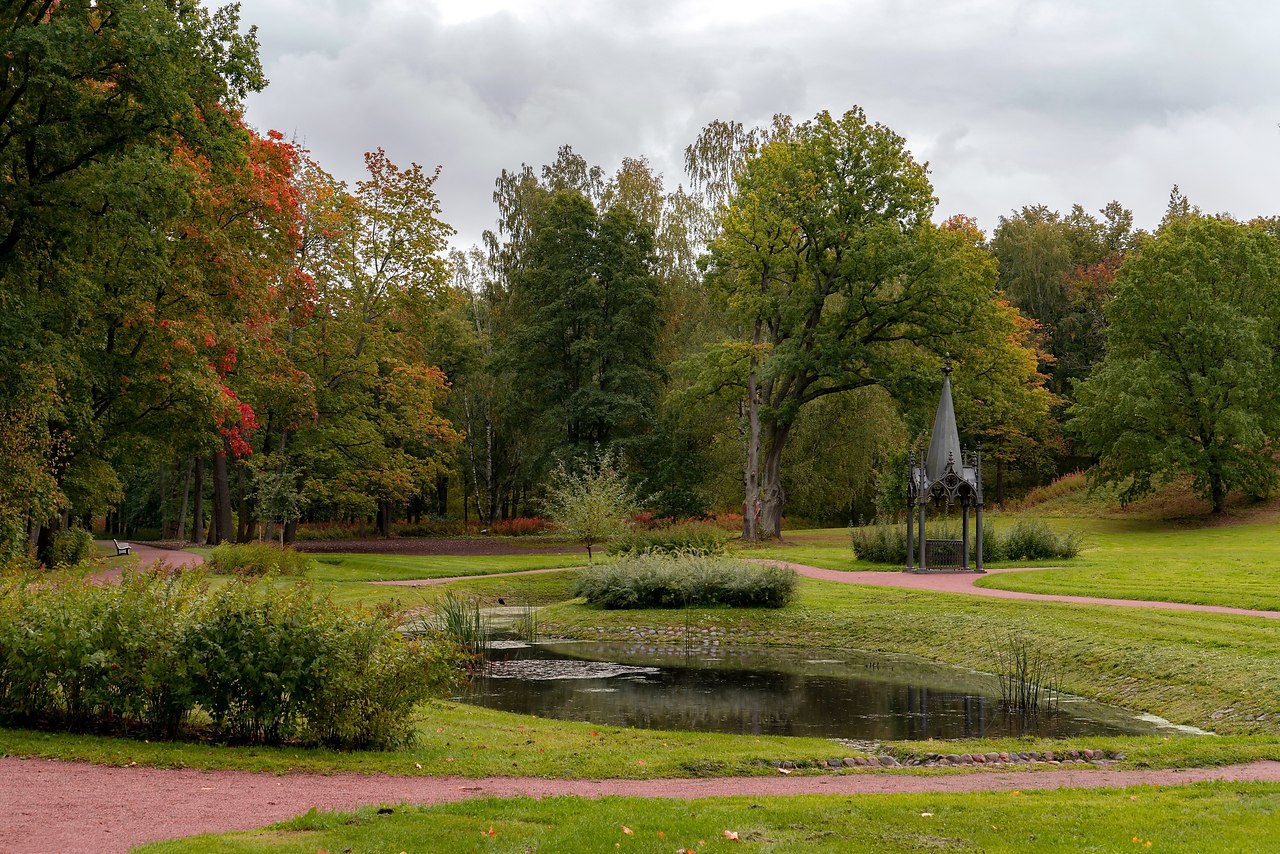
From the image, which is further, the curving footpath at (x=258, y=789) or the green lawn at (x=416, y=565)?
the green lawn at (x=416, y=565)

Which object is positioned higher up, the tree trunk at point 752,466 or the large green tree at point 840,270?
the large green tree at point 840,270

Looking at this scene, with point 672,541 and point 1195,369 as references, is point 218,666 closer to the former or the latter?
point 672,541

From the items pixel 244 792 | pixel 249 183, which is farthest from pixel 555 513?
pixel 244 792

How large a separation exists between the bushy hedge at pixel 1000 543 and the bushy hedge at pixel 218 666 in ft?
74.0

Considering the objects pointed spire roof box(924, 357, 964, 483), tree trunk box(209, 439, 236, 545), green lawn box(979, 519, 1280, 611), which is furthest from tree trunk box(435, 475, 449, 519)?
pointed spire roof box(924, 357, 964, 483)

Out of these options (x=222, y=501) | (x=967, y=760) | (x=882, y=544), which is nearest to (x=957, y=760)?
(x=967, y=760)

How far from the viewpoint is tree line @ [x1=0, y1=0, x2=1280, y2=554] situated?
18906mm

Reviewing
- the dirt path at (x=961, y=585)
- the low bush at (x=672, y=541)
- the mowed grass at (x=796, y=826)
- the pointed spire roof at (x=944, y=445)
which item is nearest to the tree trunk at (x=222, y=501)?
the low bush at (x=672, y=541)

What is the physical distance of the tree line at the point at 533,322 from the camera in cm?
1891

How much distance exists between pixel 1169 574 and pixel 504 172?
128 ft

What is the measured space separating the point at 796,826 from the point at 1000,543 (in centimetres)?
2535

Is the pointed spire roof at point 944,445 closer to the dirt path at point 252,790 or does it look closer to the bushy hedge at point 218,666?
the dirt path at point 252,790

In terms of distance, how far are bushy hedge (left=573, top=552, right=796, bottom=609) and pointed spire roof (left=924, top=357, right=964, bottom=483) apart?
24.1ft

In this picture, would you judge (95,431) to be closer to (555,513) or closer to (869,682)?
(555,513)
